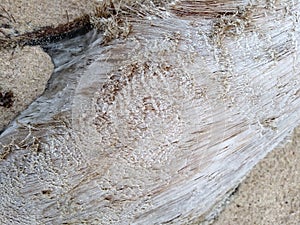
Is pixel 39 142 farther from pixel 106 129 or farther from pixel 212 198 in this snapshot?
pixel 212 198

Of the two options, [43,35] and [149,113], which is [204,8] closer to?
[149,113]

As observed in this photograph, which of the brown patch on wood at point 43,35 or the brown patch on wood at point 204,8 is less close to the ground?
the brown patch on wood at point 204,8

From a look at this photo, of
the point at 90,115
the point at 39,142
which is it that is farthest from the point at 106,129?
the point at 39,142

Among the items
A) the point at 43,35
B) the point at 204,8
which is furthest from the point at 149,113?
the point at 43,35

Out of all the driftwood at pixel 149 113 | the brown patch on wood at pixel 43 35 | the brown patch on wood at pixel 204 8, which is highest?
the brown patch on wood at pixel 204 8

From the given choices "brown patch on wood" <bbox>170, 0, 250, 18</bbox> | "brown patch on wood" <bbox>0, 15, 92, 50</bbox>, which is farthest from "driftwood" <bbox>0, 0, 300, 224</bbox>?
"brown patch on wood" <bbox>0, 15, 92, 50</bbox>

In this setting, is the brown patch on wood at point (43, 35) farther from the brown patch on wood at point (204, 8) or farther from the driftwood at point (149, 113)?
the brown patch on wood at point (204, 8)

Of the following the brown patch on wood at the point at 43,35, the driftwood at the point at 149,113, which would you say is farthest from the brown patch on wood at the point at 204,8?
the brown patch on wood at the point at 43,35

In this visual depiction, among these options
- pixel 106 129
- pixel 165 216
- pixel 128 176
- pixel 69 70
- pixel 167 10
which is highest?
pixel 167 10

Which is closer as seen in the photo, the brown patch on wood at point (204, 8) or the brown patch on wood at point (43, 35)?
the brown patch on wood at point (204, 8)
